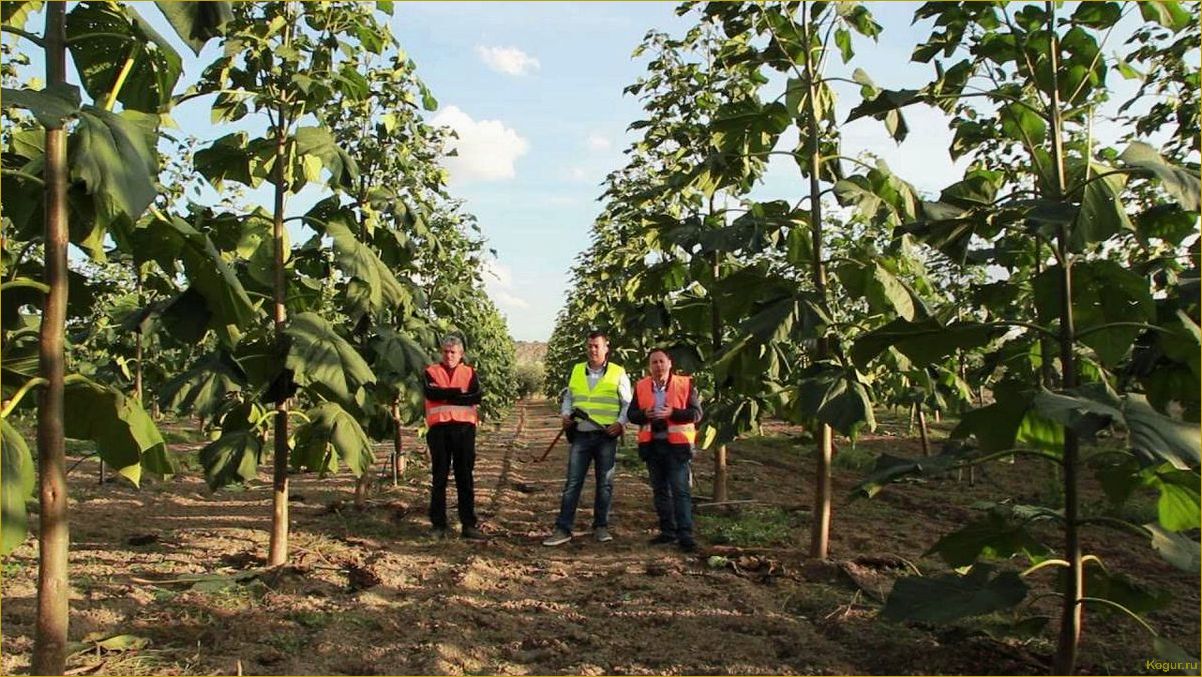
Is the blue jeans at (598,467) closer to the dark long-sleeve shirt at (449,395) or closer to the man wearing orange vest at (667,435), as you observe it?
the man wearing orange vest at (667,435)

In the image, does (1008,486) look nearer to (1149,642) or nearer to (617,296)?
(617,296)

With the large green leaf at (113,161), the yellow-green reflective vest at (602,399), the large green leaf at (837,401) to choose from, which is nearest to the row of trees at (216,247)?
the large green leaf at (113,161)

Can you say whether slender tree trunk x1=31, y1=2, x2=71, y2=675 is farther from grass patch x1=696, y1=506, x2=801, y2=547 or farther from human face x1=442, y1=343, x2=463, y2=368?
grass patch x1=696, y1=506, x2=801, y2=547

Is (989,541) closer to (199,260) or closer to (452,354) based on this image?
(199,260)

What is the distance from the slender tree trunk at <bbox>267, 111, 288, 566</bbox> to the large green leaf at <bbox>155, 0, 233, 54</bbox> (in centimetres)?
293

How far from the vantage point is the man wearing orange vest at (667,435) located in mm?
Answer: 6918

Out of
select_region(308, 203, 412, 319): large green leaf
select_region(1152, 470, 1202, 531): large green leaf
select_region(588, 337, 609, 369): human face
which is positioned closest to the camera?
select_region(1152, 470, 1202, 531): large green leaf

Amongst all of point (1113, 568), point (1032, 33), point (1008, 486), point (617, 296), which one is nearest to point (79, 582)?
point (1032, 33)

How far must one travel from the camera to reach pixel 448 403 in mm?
7184

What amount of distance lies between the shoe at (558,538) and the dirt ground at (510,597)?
0.08 metres

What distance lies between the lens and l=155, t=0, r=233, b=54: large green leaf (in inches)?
95.2

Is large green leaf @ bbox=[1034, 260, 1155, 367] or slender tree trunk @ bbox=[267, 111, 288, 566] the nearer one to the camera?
large green leaf @ bbox=[1034, 260, 1155, 367]

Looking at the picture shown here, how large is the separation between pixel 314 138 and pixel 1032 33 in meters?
3.75

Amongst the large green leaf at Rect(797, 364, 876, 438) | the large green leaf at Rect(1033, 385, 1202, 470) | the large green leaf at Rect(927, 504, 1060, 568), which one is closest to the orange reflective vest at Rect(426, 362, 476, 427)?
the large green leaf at Rect(797, 364, 876, 438)
